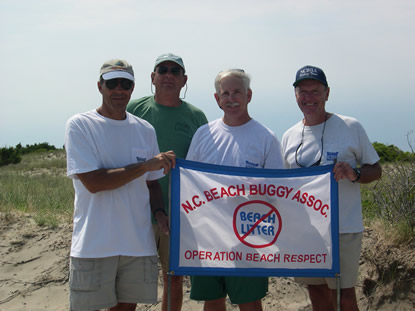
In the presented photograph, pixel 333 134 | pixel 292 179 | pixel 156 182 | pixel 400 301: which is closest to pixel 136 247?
pixel 156 182

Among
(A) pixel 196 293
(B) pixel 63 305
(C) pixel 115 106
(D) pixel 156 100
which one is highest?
(D) pixel 156 100

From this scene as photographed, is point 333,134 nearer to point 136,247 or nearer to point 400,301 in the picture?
point 136,247

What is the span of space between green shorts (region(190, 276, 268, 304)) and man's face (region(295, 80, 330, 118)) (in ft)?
5.38

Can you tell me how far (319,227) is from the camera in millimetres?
4383

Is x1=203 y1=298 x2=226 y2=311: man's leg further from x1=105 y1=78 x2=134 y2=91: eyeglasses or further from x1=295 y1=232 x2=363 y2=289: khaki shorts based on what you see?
x1=105 y1=78 x2=134 y2=91: eyeglasses

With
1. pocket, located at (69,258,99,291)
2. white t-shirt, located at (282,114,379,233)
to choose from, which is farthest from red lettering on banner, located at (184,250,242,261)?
white t-shirt, located at (282,114,379,233)

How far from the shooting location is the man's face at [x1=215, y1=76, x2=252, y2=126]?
4383 millimetres

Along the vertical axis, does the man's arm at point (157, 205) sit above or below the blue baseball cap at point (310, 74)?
below

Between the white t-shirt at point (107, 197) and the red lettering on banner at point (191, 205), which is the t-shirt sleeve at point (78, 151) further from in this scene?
the red lettering on banner at point (191, 205)

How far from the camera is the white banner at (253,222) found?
433 cm

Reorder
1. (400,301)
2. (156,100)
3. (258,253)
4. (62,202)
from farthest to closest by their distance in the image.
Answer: (62,202)
(400,301)
(156,100)
(258,253)

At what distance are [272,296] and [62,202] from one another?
16.6 feet

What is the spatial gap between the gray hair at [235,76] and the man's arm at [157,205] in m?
1.08

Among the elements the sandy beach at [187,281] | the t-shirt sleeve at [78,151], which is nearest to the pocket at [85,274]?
the t-shirt sleeve at [78,151]
